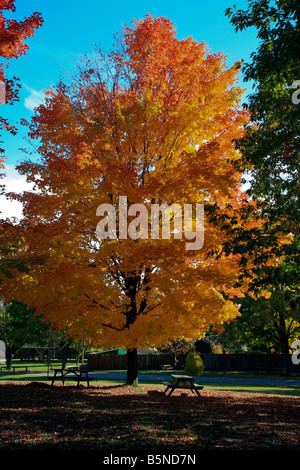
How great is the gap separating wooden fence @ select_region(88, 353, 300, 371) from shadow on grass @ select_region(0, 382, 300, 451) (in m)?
32.2

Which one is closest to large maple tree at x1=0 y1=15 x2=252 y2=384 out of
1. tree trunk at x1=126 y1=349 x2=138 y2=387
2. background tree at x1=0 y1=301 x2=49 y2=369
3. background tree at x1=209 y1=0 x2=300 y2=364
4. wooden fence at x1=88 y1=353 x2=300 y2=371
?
background tree at x1=209 y1=0 x2=300 y2=364

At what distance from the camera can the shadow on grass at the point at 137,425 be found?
20.0 ft

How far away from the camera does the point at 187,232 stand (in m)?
10.4

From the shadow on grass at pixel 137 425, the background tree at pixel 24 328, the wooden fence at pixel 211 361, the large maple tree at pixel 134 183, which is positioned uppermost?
the large maple tree at pixel 134 183

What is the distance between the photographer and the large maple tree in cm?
1041

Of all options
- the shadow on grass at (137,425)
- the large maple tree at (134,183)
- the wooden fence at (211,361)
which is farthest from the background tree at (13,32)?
the wooden fence at (211,361)

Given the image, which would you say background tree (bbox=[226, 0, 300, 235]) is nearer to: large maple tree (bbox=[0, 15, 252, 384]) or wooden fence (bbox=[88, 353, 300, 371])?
large maple tree (bbox=[0, 15, 252, 384])

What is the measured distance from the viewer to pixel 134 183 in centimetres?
1095

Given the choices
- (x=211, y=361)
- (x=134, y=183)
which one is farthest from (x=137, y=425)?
(x=211, y=361)

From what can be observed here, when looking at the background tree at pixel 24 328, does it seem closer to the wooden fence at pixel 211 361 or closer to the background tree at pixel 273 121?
the wooden fence at pixel 211 361

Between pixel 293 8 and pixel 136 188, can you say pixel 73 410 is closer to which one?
pixel 136 188

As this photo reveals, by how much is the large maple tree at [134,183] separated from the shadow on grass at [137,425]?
98.3 inches

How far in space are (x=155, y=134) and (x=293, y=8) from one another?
473 cm

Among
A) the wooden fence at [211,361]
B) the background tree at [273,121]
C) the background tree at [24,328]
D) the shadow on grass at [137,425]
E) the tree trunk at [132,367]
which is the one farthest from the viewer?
the wooden fence at [211,361]
